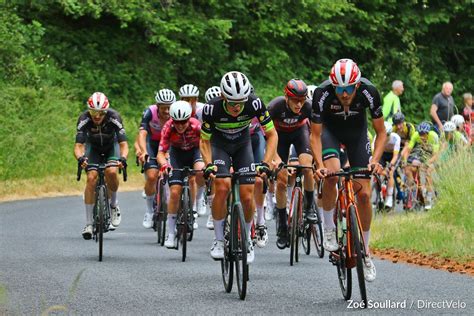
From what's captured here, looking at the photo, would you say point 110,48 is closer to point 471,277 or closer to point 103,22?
point 103,22

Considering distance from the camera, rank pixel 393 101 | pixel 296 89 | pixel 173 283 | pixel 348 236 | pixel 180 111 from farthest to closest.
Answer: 1. pixel 393 101
2. pixel 180 111
3. pixel 296 89
4. pixel 173 283
5. pixel 348 236

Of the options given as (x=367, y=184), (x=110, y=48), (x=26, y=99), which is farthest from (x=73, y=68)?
(x=367, y=184)

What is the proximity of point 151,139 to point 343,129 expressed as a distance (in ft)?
22.5

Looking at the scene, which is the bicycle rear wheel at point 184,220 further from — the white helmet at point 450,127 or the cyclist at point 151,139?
the white helmet at point 450,127

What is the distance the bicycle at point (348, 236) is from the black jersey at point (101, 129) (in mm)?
5694

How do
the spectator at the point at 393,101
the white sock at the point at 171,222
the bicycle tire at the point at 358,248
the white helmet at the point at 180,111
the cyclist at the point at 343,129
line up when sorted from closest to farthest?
the bicycle tire at the point at 358,248 < the cyclist at the point at 343,129 < the white sock at the point at 171,222 < the white helmet at the point at 180,111 < the spectator at the point at 393,101

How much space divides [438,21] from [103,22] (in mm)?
11123

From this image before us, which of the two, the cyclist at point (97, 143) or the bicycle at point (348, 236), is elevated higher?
the cyclist at point (97, 143)

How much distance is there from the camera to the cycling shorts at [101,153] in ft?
55.7

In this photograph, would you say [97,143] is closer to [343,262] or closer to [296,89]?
[296,89]

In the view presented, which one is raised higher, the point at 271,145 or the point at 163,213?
the point at 271,145

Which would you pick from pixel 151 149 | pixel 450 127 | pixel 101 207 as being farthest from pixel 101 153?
pixel 450 127

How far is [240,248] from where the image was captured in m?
11.4

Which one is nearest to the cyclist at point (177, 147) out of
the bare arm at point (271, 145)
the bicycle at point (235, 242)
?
the bare arm at point (271, 145)
